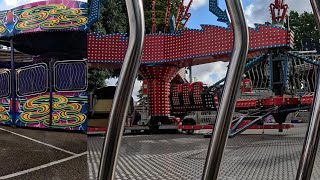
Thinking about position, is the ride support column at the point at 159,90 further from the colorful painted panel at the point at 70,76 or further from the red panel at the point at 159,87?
the colorful painted panel at the point at 70,76

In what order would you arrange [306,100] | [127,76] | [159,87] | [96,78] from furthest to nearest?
[306,100] → [159,87] → [96,78] → [127,76]

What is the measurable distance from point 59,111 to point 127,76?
1.18 ft

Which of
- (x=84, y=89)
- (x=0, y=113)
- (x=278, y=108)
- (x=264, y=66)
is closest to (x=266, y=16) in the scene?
(x=264, y=66)

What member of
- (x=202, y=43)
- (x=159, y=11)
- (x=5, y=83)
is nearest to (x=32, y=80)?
(x=5, y=83)

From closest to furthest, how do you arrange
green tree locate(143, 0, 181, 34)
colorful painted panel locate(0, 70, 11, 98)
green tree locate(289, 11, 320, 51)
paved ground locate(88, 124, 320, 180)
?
1. colorful painted panel locate(0, 70, 11, 98)
2. green tree locate(143, 0, 181, 34)
3. green tree locate(289, 11, 320, 51)
4. paved ground locate(88, 124, 320, 180)

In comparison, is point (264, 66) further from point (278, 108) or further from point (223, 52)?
point (278, 108)

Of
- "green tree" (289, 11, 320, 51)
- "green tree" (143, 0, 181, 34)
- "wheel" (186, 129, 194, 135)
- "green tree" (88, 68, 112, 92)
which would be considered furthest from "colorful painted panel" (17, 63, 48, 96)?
"green tree" (289, 11, 320, 51)

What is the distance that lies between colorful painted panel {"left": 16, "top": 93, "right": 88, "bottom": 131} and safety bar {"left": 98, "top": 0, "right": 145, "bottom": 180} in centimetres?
31

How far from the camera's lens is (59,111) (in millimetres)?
987

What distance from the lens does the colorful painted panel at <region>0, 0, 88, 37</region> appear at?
95 cm

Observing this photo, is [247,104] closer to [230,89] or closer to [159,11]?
[159,11]

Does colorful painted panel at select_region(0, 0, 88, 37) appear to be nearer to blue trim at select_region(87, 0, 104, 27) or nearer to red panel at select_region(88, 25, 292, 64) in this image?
blue trim at select_region(87, 0, 104, 27)

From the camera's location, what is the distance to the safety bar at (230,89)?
772mm

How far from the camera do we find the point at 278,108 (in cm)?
161
